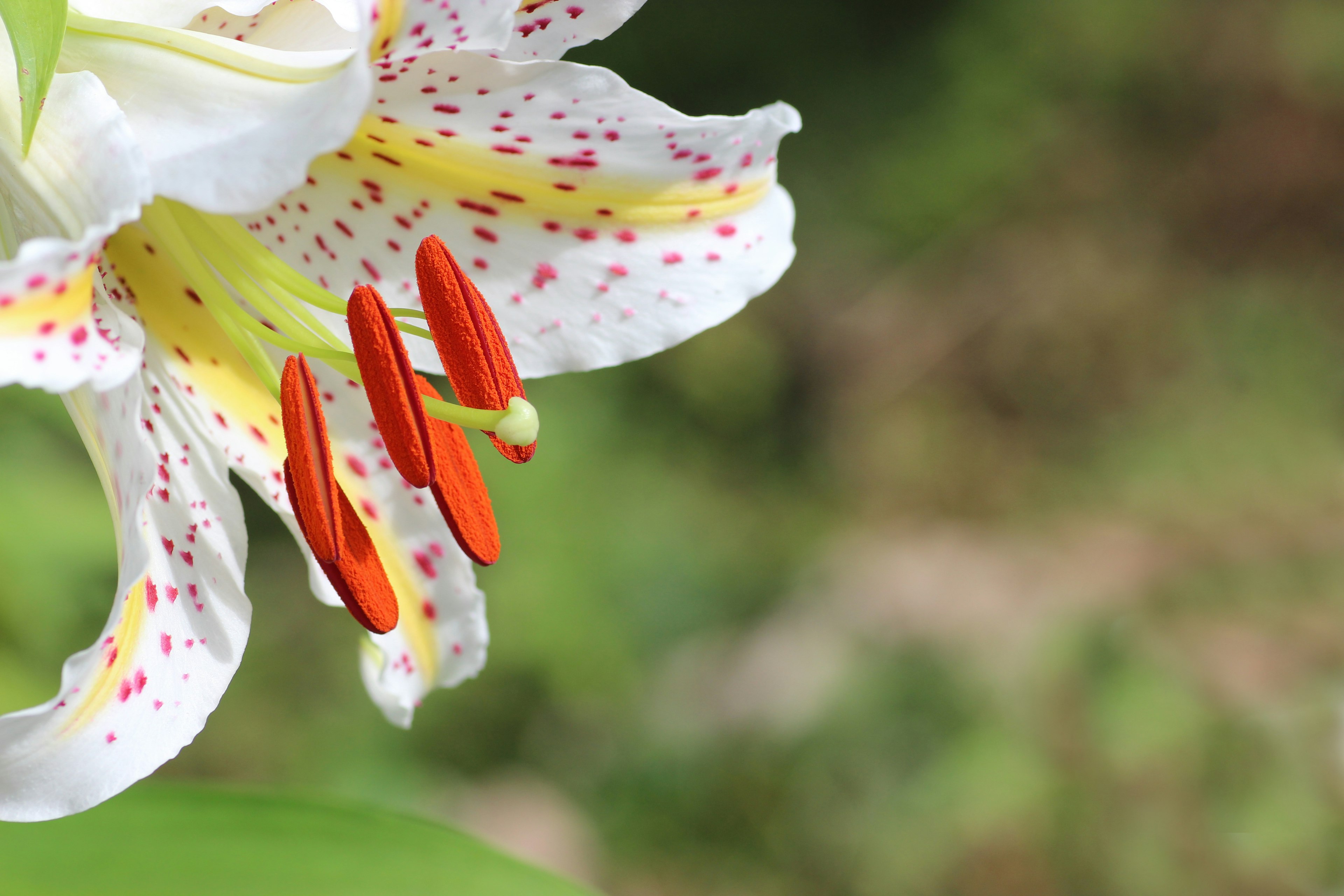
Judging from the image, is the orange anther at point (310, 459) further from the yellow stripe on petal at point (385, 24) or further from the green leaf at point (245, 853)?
the green leaf at point (245, 853)

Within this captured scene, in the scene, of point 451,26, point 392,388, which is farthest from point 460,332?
point 451,26

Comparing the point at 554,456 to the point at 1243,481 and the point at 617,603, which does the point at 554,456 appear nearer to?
the point at 617,603

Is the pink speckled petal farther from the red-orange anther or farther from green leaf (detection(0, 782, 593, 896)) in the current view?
green leaf (detection(0, 782, 593, 896))

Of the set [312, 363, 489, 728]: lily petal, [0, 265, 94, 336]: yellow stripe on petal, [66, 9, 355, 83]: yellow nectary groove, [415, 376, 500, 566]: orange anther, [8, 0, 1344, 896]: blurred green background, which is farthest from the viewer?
[8, 0, 1344, 896]: blurred green background

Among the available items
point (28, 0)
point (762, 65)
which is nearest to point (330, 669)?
point (28, 0)

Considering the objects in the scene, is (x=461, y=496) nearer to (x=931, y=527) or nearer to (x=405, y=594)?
(x=405, y=594)

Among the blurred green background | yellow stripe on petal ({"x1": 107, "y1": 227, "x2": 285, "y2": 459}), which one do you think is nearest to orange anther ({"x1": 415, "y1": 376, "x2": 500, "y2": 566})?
yellow stripe on petal ({"x1": 107, "y1": 227, "x2": 285, "y2": 459})

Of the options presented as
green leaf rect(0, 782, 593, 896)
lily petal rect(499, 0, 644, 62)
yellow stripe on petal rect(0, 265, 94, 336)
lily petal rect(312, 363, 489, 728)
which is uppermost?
lily petal rect(499, 0, 644, 62)
